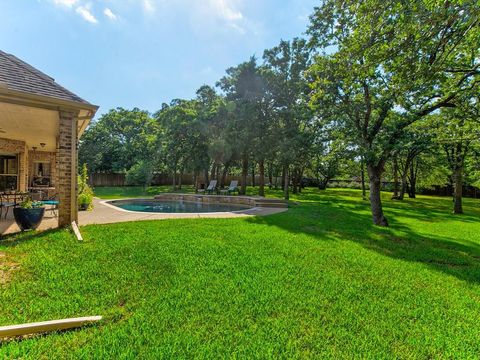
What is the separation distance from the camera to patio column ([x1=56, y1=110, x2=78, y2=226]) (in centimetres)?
605

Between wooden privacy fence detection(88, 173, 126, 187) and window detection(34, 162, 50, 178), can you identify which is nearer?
window detection(34, 162, 50, 178)

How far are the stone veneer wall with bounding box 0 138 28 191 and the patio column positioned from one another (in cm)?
716

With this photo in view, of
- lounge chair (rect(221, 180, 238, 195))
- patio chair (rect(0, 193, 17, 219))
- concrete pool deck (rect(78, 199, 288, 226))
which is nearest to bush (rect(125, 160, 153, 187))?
lounge chair (rect(221, 180, 238, 195))

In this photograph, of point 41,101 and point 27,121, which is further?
point 27,121

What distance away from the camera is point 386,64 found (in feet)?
19.1

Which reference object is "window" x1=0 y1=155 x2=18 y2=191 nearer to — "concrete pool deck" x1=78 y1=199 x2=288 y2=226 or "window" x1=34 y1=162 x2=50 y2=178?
"window" x1=34 y1=162 x2=50 y2=178

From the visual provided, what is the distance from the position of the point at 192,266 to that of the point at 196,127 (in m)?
17.9

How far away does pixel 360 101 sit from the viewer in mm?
9352

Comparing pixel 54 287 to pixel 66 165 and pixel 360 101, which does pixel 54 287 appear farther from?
pixel 360 101

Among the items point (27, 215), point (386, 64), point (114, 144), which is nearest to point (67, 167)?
point (27, 215)

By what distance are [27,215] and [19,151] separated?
8020 mm

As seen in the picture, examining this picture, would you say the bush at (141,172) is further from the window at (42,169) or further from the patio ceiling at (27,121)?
the patio ceiling at (27,121)

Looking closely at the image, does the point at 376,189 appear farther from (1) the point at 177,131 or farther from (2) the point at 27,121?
(1) the point at 177,131

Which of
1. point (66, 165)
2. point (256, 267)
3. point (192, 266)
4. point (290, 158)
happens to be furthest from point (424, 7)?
point (290, 158)
